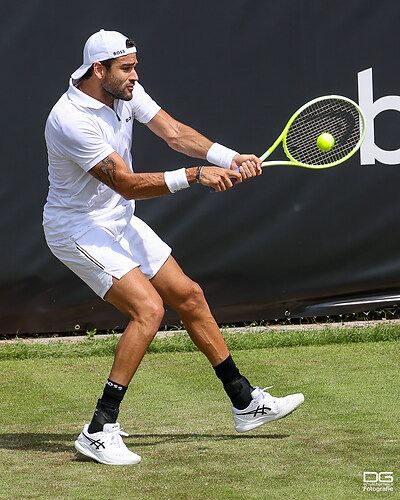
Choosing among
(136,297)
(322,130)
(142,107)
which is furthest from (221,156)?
(322,130)

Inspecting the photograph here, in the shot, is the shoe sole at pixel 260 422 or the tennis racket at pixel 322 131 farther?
the tennis racket at pixel 322 131

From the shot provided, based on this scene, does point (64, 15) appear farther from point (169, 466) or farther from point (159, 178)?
point (169, 466)

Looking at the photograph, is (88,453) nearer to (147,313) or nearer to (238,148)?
(147,313)

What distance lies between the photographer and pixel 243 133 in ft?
20.6

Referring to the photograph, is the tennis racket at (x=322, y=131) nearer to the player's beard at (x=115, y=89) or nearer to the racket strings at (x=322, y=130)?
the racket strings at (x=322, y=130)

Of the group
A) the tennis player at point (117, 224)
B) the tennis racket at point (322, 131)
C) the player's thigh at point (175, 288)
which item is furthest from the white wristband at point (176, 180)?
the tennis racket at point (322, 131)

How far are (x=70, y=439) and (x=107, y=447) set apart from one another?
0.45 metres

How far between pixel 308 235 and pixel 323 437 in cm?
264

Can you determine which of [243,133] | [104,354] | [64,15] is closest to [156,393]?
[104,354]

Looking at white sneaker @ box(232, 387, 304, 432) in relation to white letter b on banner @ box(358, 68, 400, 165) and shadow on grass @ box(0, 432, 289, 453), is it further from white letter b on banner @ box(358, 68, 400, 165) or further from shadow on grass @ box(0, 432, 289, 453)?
white letter b on banner @ box(358, 68, 400, 165)

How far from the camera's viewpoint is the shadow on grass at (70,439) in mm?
3955
